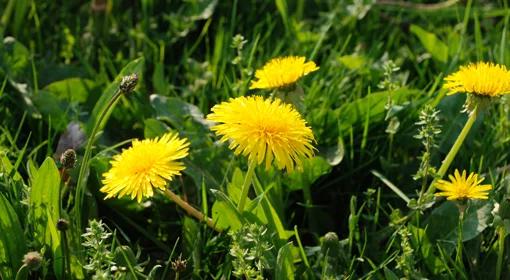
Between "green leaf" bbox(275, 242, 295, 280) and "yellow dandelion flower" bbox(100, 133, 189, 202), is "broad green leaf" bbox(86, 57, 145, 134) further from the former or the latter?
"green leaf" bbox(275, 242, 295, 280)

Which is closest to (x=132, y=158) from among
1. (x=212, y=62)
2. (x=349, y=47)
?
(x=212, y=62)

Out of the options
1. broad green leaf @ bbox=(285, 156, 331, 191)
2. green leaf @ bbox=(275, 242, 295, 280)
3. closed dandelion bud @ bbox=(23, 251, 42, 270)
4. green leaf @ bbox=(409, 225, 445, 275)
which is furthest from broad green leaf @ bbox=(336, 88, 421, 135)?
closed dandelion bud @ bbox=(23, 251, 42, 270)

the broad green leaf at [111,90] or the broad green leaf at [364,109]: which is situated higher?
the broad green leaf at [111,90]

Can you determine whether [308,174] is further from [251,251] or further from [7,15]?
[7,15]

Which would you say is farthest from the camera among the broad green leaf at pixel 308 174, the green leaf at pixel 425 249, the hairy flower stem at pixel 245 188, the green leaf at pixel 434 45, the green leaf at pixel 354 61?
the green leaf at pixel 434 45

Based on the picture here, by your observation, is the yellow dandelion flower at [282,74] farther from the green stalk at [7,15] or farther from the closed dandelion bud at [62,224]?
the green stalk at [7,15]

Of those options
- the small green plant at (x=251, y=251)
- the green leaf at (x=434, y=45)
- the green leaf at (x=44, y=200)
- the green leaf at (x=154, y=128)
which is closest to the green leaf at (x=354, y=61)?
the green leaf at (x=434, y=45)

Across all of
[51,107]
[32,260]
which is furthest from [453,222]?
[51,107]
